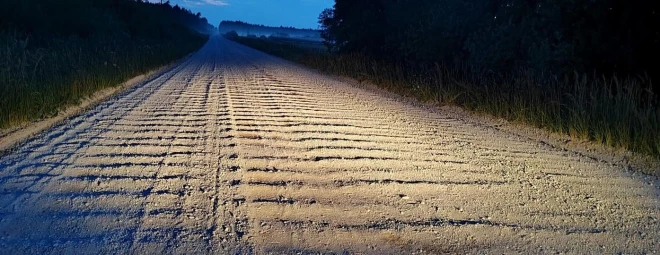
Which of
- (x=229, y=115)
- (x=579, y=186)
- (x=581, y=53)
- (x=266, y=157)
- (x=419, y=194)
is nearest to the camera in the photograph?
(x=419, y=194)

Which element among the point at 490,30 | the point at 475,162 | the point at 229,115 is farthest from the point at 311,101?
the point at 475,162

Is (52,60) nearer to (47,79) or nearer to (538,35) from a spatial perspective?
(47,79)

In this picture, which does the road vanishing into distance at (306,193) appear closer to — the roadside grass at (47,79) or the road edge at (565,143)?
the road edge at (565,143)

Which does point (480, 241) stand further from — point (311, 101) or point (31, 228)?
point (311, 101)

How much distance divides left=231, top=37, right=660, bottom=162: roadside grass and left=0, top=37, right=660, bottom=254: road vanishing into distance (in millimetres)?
942

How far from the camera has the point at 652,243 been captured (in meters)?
4.23

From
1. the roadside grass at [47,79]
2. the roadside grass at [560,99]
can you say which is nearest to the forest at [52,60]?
the roadside grass at [47,79]

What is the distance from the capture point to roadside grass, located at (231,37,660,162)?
7.94 metres

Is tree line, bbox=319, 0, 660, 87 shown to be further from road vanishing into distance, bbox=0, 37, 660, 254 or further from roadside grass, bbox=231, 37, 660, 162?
road vanishing into distance, bbox=0, 37, 660, 254

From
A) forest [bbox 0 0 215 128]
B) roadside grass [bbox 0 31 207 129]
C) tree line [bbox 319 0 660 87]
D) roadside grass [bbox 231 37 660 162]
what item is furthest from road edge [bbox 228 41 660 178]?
forest [bbox 0 0 215 128]

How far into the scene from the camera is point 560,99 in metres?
9.98

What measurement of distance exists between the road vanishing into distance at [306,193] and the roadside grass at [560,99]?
3.09ft

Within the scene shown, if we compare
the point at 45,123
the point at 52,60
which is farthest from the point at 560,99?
the point at 52,60

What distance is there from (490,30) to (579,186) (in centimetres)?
906
